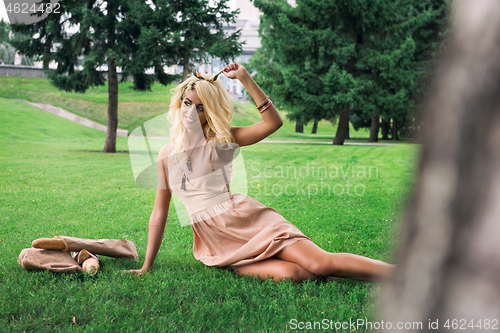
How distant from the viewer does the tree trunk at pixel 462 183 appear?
1.55ft

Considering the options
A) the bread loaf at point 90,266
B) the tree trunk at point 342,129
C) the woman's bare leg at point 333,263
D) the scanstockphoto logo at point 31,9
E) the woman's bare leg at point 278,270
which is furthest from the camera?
the tree trunk at point 342,129

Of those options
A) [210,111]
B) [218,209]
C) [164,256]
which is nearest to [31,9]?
[164,256]

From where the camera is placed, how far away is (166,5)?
16.4m

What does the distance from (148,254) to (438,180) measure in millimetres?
3297

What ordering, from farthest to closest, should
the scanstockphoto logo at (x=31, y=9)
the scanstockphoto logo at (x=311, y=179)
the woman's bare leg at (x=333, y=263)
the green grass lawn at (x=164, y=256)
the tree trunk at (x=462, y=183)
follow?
1. the scanstockphoto logo at (x=31, y=9)
2. the scanstockphoto logo at (x=311, y=179)
3. the woman's bare leg at (x=333, y=263)
4. the green grass lawn at (x=164, y=256)
5. the tree trunk at (x=462, y=183)

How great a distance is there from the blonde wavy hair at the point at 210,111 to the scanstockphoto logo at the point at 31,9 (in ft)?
51.3

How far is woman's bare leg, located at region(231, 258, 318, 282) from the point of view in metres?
3.18

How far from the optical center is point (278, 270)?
321cm

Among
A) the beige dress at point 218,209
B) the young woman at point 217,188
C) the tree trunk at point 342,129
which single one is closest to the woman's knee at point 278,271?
the young woman at point 217,188

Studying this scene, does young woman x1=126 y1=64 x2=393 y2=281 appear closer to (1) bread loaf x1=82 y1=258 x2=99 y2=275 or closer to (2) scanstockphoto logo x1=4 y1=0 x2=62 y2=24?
(1) bread loaf x1=82 y1=258 x2=99 y2=275

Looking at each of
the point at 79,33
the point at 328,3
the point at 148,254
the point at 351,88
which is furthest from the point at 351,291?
the point at 328,3

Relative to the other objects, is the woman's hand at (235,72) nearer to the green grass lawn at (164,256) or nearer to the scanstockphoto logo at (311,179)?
the green grass lawn at (164,256)

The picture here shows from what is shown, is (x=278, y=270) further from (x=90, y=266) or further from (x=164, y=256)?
(x=90, y=266)

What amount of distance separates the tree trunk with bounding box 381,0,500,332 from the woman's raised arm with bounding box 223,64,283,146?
8.77 feet
